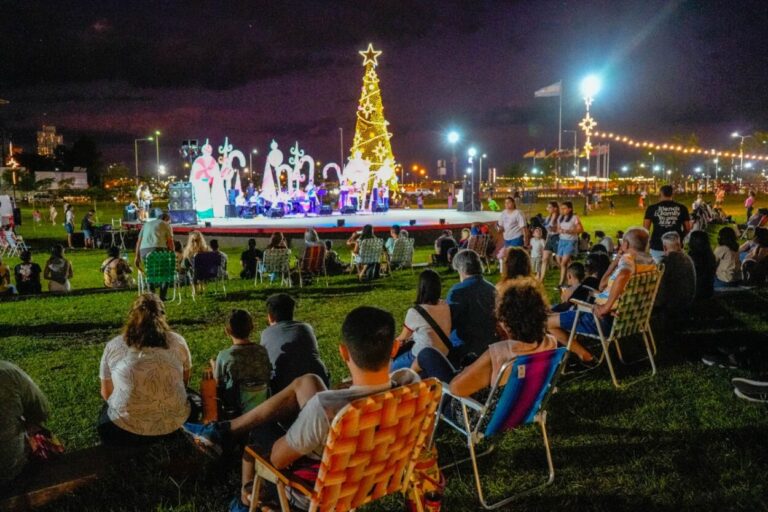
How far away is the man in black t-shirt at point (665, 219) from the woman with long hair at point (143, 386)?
736cm

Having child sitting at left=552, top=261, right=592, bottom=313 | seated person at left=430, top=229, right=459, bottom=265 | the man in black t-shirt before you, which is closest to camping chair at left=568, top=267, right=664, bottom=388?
child sitting at left=552, top=261, right=592, bottom=313

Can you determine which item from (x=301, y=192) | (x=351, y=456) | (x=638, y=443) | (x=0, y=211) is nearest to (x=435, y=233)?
(x=301, y=192)

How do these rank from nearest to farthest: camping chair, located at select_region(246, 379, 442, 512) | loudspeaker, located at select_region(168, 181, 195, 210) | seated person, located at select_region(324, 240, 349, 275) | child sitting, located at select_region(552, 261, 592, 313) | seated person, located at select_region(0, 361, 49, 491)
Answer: camping chair, located at select_region(246, 379, 442, 512), seated person, located at select_region(0, 361, 49, 491), child sitting, located at select_region(552, 261, 592, 313), seated person, located at select_region(324, 240, 349, 275), loudspeaker, located at select_region(168, 181, 195, 210)

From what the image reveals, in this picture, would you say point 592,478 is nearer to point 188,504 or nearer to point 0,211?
point 188,504

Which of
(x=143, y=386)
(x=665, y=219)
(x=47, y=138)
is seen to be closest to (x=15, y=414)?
(x=143, y=386)

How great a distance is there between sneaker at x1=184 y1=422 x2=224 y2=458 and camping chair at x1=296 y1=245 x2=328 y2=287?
806 centimetres

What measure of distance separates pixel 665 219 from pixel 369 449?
794 cm

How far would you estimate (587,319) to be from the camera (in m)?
6.12

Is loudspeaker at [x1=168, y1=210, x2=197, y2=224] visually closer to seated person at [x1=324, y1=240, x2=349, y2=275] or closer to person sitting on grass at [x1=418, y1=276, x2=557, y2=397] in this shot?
seated person at [x1=324, y1=240, x2=349, y2=275]

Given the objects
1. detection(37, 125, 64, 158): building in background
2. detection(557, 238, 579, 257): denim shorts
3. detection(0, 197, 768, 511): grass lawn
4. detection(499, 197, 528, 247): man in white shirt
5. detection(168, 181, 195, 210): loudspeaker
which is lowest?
detection(0, 197, 768, 511): grass lawn

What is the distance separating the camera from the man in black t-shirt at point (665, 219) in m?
8.93

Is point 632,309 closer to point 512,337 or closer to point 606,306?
point 606,306

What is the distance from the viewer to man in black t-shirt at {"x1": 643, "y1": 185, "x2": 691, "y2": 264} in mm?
8930

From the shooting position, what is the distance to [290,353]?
408 cm
